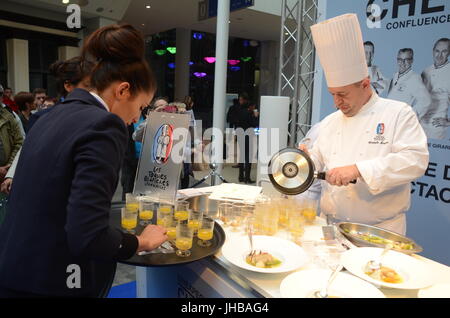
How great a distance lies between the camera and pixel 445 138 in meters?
3.06

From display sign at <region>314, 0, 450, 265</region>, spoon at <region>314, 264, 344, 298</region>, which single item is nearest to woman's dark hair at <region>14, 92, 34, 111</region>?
display sign at <region>314, 0, 450, 265</region>

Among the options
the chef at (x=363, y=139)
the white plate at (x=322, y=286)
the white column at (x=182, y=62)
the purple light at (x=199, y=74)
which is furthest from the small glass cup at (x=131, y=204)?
the purple light at (x=199, y=74)

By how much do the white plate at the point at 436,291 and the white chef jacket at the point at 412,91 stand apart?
7.77 ft

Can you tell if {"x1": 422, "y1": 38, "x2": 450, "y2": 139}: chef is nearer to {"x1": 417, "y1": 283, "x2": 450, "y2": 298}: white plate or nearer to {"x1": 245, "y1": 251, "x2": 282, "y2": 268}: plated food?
{"x1": 417, "y1": 283, "x2": 450, "y2": 298}: white plate

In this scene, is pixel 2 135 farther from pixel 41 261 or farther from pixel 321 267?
pixel 321 267

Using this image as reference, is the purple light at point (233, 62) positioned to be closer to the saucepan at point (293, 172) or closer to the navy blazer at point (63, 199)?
the saucepan at point (293, 172)

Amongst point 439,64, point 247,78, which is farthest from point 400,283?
point 247,78

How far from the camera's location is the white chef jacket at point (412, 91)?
128 inches

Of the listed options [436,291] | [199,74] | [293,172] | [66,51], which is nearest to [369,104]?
[293,172]

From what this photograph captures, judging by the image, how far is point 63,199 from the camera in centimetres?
105

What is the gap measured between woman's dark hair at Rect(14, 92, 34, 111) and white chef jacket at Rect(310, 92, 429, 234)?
4.00 meters

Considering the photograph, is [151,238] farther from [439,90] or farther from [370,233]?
[439,90]

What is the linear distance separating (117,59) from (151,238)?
2.14ft

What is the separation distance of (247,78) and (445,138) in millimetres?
13987
